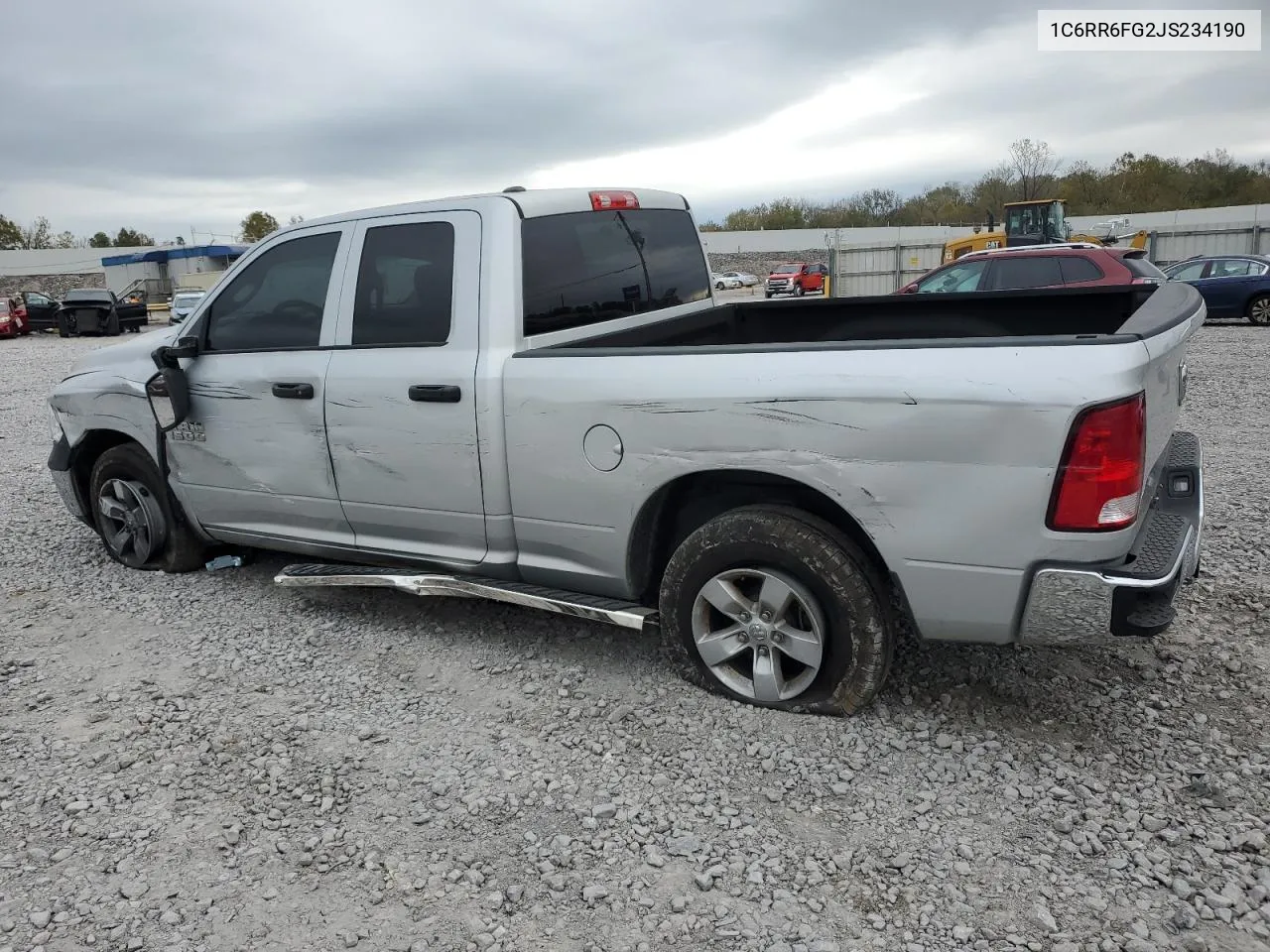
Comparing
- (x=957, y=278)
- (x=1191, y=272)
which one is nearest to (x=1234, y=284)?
(x=1191, y=272)

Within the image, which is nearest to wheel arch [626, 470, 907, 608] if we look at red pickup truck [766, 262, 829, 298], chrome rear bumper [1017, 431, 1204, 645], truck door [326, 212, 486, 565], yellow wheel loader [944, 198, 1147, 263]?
chrome rear bumper [1017, 431, 1204, 645]

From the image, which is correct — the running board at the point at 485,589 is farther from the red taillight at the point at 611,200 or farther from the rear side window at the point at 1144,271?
the rear side window at the point at 1144,271

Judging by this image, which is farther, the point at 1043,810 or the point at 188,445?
the point at 188,445

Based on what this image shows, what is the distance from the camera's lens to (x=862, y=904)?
8.34 ft

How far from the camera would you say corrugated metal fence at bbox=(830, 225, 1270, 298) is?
2733 centimetres

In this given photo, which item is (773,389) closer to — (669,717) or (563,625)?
(669,717)

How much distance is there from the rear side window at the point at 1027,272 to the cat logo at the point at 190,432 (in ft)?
35.8

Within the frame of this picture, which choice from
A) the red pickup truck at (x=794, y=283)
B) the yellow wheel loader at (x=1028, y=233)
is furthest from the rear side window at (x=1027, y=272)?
the red pickup truck at (x=794, y=283)

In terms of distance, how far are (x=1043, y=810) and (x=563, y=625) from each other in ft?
7.47

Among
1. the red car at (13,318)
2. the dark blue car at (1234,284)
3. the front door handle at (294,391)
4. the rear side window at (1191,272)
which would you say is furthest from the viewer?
the red car at (13,318)

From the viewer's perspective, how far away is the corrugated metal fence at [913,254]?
27328 mm

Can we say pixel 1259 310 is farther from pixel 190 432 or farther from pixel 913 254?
pixel 190 432

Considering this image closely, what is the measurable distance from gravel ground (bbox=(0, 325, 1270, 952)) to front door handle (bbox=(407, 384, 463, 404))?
118cm

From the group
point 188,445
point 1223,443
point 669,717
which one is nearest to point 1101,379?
point 669,717
